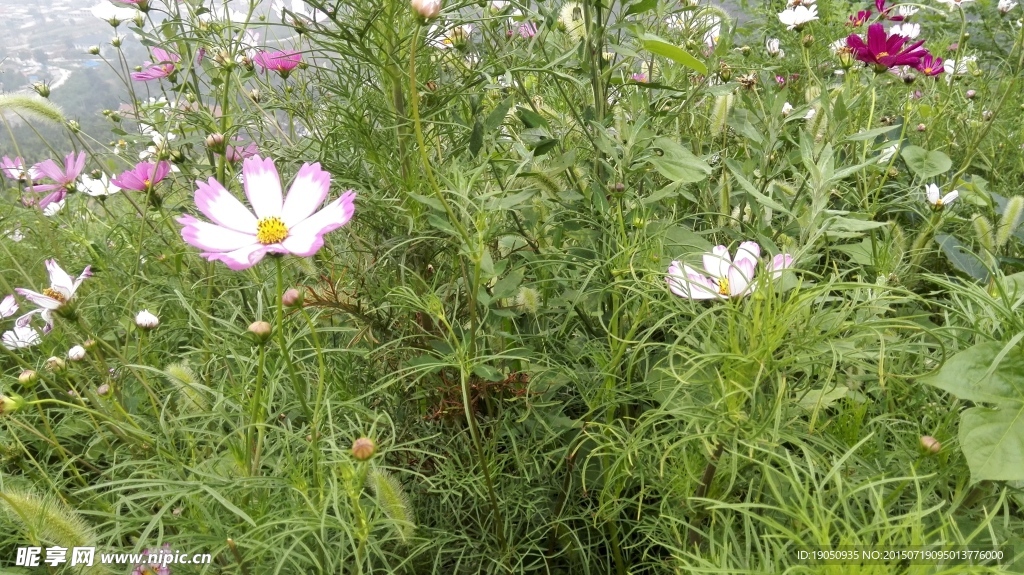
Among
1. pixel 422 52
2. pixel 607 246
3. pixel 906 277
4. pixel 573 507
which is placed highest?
pixel 422 52

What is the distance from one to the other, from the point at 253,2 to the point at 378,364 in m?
0.59

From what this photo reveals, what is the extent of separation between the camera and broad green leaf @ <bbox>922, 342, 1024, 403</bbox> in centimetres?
49

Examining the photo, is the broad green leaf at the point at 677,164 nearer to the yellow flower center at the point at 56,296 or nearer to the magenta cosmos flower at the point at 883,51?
the magenta cosmos flower at the point at 883,51

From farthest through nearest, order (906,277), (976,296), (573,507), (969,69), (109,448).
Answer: (969,69), (906,277), (109,448), (573,507), (976,296)

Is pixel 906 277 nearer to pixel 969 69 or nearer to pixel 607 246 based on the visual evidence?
pixel 607 246

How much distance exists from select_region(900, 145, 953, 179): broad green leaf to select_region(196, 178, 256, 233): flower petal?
3.31ft

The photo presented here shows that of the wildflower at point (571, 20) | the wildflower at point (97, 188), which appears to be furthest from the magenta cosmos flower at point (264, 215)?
the wildflower at point (97, 188)

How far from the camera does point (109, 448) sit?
2.83 feet

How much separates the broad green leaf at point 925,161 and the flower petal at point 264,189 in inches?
38.4

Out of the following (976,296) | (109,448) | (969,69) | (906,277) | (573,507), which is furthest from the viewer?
(969,69)

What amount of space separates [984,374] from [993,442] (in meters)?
0.05

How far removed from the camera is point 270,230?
0.61 m

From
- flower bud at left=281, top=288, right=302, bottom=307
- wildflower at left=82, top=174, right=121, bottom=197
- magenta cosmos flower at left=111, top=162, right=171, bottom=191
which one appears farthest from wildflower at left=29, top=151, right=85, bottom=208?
flower bud at left=281, top=288, right=302, bottom=307

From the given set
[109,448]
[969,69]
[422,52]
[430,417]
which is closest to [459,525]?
[430,417]
